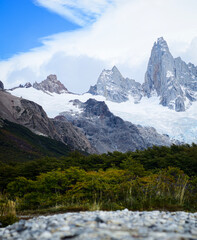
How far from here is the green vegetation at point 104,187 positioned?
19.0 m

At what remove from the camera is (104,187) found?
2384cm

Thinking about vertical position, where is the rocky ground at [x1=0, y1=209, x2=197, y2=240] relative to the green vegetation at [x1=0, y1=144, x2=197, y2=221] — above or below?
above

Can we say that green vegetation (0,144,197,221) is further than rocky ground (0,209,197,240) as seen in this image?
Yes

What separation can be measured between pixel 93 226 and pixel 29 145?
188568 mm

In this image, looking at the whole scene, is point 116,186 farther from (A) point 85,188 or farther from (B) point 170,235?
(B) point 170,235

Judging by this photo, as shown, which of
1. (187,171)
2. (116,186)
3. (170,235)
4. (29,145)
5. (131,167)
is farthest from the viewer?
(29,145)

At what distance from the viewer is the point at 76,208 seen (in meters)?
17.2

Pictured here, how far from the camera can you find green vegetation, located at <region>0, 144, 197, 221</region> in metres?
19.0

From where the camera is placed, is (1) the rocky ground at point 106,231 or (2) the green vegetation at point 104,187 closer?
(1) the rocky ground at point 106,231

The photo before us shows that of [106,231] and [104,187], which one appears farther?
[104,187]

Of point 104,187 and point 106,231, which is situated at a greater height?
point 106,231

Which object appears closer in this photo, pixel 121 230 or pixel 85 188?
pixel 121 230

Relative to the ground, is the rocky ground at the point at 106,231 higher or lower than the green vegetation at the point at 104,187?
higher

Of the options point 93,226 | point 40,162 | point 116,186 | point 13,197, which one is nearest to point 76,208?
point 116,186
